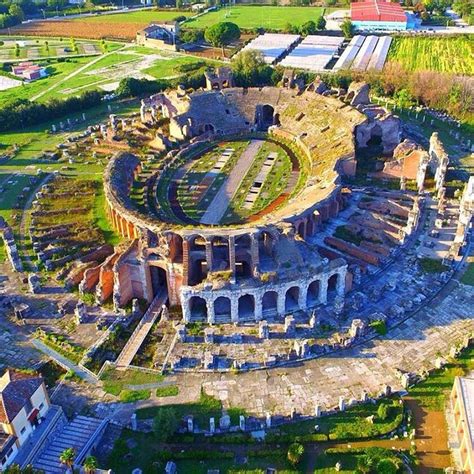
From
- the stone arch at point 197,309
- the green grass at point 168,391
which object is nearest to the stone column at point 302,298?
the stone arch at point 197,309

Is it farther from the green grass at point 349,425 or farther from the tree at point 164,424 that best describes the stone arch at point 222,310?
the green grass at point 349,425

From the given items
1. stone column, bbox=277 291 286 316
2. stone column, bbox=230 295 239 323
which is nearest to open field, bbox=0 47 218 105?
stone column, bbox=230 295 239 323

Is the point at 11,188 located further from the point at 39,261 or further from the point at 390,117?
the point at 390,117

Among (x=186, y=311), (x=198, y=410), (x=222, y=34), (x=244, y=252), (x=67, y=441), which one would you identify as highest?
(x=222, y=34)

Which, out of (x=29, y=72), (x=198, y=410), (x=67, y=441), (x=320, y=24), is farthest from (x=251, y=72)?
(x=67, y=441)

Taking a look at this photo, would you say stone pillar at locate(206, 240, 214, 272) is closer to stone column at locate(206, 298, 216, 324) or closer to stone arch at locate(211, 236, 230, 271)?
stone arch at locate(211, 236, 230, 271)

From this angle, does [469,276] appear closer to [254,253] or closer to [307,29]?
[254,253]

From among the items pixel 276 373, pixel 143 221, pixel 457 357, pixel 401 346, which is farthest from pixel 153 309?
pixel 457 357
